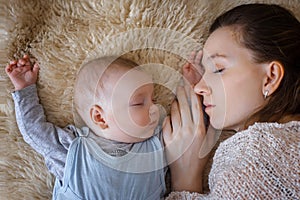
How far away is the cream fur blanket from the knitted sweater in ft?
0.80

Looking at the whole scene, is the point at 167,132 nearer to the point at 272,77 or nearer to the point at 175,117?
the point at 175,117

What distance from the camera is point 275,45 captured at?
99 cm

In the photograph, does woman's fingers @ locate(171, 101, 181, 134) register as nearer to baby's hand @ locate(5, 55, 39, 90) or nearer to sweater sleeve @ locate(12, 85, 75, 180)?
sweater sleeve @ locate(12, 85, 75, 180)

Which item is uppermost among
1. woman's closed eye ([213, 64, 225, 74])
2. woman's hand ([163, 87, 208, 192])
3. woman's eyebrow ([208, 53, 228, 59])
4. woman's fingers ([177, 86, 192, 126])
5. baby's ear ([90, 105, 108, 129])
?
woman's eyebrow ([208, 53, 228, 59])

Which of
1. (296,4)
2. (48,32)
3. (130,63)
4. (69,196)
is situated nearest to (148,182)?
(69,196)

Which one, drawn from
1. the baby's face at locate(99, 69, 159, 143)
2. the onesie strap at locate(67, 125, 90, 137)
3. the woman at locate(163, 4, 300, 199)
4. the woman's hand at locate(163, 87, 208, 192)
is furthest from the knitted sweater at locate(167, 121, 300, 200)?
the onesie strap at locate(67, 125, 90, 137)

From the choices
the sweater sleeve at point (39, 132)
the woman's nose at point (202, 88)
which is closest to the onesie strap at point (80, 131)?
the sweater sleeve at point (39, 132)

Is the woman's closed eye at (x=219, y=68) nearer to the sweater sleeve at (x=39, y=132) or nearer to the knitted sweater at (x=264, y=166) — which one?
the knitted sweater at (x=264, y=166)

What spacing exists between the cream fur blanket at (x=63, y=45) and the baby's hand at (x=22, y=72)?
2 cm

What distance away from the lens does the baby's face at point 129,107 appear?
0.99m

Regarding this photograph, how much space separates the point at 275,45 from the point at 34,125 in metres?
0.60

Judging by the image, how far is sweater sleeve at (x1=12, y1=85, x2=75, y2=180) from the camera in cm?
104

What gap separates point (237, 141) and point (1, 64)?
1.99 ft

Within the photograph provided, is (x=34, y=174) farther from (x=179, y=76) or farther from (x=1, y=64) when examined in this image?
(x=179, y=76)
